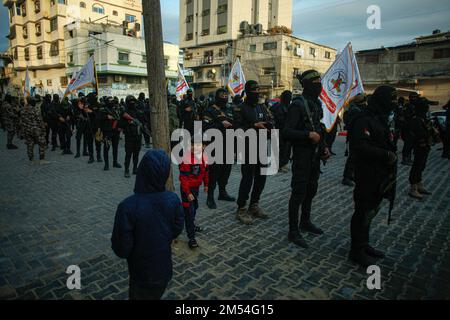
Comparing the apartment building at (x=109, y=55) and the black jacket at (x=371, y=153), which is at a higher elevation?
the apartment building at (x=109, y=55)

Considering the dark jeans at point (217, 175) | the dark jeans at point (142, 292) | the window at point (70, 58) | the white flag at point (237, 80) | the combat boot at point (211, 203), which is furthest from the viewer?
the window at point (70, 58)

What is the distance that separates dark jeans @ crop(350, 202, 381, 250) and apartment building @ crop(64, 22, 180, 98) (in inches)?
1409

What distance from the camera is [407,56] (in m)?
28.2

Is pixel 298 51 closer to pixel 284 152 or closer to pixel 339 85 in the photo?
pixel 284 152

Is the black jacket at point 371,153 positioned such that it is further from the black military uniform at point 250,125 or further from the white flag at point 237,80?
the white flag at point 237,80

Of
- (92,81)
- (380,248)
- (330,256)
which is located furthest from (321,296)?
(92,81)

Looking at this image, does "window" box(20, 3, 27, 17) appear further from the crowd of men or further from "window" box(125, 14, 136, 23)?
the crowd of men

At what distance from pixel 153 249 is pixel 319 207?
174 inches

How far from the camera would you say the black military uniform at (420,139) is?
19.9 ft

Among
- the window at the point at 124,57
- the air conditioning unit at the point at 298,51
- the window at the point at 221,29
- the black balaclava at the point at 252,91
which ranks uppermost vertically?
the window at the point at 221,29

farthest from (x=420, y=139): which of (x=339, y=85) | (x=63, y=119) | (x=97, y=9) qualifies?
(x=97, y=9)

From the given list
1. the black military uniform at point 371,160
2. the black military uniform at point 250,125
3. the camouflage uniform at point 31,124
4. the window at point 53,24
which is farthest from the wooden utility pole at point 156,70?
the window at point 53,24

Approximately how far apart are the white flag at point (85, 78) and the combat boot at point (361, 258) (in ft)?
29.4

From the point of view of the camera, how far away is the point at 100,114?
28.7 feet
